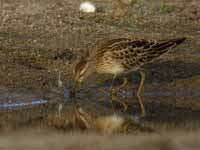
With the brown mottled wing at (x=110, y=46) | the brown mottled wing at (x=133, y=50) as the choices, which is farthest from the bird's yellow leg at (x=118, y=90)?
the brown mottled wing at (x=110, y=46)

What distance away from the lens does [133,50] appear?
1213 centimetres

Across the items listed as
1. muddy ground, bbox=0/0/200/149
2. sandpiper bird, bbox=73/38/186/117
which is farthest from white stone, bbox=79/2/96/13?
sandpiper bird, bbox=73/38/186/117

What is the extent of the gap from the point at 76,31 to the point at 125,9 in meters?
1.51

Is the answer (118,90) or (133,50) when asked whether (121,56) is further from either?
(118,90)

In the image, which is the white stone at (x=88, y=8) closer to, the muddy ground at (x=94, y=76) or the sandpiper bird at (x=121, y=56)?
the muddy ground at (x=94, y=76)

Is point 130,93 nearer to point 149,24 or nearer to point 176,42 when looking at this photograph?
point 176,42

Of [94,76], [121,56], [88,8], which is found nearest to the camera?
[121,56]

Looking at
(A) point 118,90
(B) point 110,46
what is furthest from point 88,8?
(A) point 118,90

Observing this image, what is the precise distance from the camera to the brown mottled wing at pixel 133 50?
12.1 metres

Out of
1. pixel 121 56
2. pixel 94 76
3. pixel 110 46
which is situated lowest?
pixel 94 76

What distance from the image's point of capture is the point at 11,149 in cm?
945

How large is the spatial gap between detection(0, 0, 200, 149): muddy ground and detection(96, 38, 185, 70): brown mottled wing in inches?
18.2

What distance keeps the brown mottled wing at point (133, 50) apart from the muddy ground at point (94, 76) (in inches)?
18.2

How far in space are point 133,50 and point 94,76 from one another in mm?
1020
